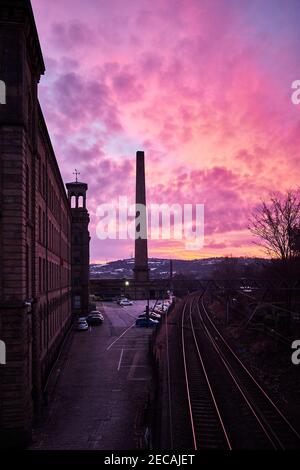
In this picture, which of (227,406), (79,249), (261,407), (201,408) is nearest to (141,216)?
(79,249)

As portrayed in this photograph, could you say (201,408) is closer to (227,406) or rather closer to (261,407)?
(227,406)

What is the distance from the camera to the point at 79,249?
63969 millimetres

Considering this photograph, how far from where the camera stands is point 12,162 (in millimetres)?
17984

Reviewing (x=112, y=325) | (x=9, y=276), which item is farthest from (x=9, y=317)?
(x=112, y=325)

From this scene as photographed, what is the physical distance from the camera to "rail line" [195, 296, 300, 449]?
16.2 meters

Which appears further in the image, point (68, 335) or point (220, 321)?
point (220, 321)

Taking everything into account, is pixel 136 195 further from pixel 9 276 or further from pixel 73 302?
pixel 9 276

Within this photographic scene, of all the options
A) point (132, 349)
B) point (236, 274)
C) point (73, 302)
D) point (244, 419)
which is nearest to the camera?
point (244, 419)

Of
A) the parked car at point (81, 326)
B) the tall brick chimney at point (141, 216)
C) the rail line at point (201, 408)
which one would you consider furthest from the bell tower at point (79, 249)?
the rail line at point (201, 408)

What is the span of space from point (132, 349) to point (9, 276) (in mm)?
22064

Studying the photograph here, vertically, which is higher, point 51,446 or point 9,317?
point 9,317

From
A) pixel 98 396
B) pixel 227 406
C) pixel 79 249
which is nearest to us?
pixel 227 406

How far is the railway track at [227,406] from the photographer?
16.4m

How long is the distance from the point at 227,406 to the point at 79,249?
150ft
